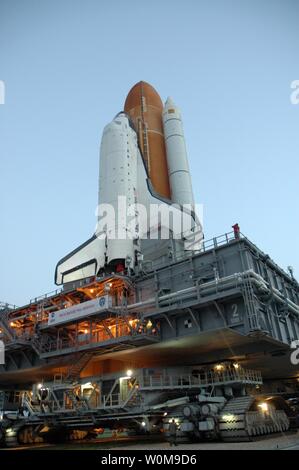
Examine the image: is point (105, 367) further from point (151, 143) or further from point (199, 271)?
point (151, 143)

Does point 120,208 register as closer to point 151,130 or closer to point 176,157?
point 176,157

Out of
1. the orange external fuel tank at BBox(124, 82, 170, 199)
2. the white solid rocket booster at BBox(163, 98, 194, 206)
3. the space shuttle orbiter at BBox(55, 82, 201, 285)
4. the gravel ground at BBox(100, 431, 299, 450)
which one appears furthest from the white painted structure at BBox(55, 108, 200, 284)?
the gravel ground at BBox(100, 431, 299, 450)

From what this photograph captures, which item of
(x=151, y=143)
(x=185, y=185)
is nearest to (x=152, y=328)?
(x=185, y=185)

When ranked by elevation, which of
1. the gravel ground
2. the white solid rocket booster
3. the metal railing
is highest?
the white solid rocket booster

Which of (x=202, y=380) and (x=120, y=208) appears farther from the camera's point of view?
(x=120, y=208)

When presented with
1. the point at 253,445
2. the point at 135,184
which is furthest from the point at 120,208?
the point at 253,445

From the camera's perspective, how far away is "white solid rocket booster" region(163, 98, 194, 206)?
146ft

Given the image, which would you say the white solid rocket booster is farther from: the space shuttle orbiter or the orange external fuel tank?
the orange external fuel tank

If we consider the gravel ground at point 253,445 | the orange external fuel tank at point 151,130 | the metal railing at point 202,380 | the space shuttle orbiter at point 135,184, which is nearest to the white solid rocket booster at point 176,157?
the space shuttle orbiter at point 135,184

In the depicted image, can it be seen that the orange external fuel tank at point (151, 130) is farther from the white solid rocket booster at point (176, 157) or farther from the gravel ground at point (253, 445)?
the gravel ground at point (253, 445)

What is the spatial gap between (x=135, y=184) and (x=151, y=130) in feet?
44.1

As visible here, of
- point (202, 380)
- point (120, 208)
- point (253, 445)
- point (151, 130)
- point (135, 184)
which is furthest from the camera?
point (151, 130)

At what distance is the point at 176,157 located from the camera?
46.7 metres

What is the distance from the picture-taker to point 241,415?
18.8m
